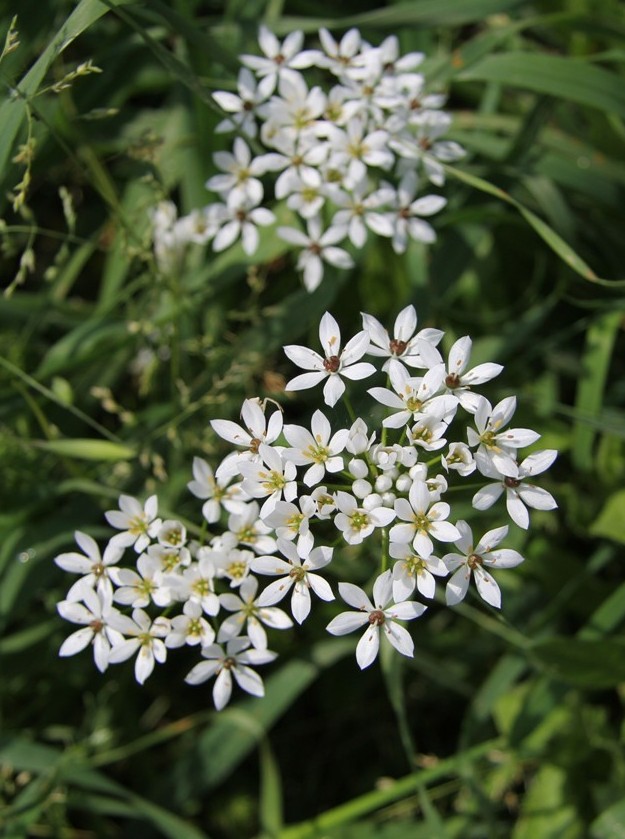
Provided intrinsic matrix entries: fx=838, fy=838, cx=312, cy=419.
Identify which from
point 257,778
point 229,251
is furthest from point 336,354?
point 257,778

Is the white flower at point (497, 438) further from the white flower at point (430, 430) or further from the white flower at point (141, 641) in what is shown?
the white flower at point (141, 641)

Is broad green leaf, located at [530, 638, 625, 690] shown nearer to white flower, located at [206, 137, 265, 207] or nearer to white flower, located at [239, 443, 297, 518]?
white flower, located at [239, 443, 297, 518]

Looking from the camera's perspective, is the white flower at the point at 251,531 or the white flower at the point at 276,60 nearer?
the white flower at the point at 251,531

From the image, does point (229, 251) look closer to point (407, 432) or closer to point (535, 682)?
point (407, 432)

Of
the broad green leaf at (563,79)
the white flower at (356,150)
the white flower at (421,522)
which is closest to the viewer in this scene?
the white flower at (421,522)

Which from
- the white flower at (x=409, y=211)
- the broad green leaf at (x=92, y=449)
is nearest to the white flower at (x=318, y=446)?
the broad green leaf at (x=92, y=449)

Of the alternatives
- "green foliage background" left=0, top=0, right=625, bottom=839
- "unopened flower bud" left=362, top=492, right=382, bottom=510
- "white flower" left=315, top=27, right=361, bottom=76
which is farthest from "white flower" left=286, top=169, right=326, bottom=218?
"unopened flower bud" left=362, top=492, right=382, bottom=510
